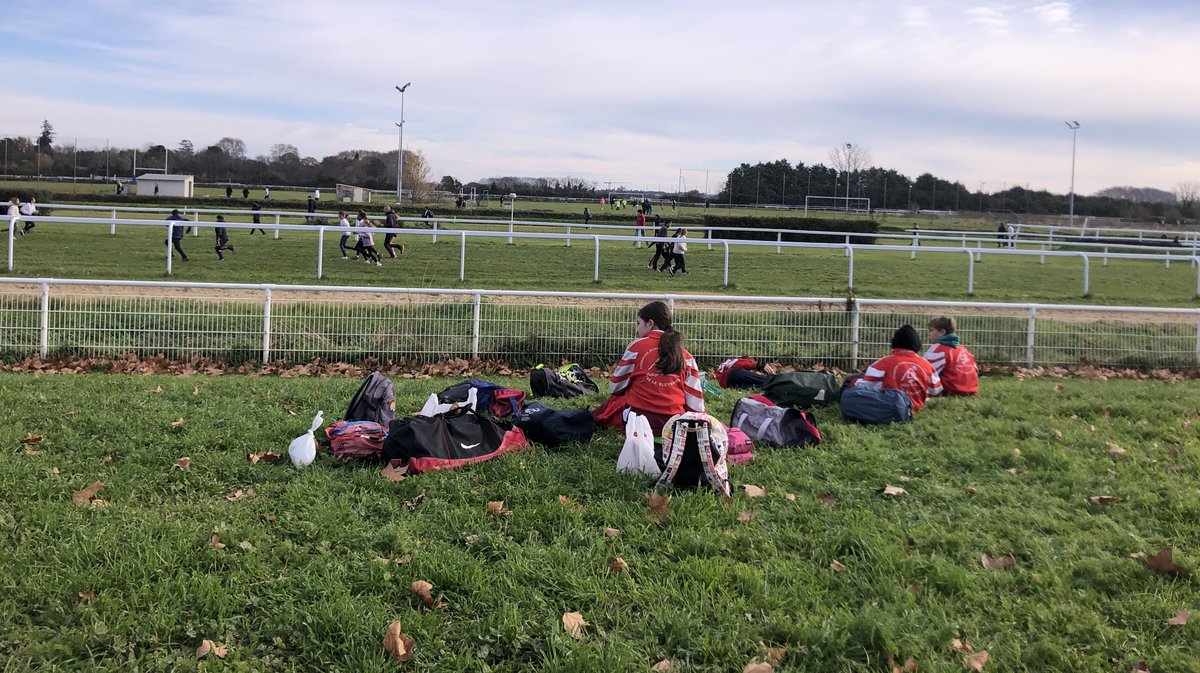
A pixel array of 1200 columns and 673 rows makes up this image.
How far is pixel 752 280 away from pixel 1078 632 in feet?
53.2

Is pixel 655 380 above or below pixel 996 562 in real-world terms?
above

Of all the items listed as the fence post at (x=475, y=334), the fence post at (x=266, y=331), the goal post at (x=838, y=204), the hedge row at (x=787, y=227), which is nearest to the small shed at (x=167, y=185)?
the hedge row at (x=787, y=227)

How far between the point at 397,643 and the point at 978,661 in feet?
7.38

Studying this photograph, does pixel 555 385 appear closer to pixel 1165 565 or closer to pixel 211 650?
pixel 211 650

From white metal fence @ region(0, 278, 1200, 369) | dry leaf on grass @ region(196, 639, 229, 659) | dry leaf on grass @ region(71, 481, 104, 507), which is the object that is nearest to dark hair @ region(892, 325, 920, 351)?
white metal fence @ region(0, 278, 1200, 369)

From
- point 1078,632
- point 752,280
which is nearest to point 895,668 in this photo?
point 1078,632

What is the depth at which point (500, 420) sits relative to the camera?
615 centimetres

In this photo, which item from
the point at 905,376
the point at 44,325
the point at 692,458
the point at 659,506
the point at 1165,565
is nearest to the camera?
the point at 1165,565

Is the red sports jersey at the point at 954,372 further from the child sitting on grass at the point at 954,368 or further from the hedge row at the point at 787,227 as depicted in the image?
the hedge row at the point at 787,227

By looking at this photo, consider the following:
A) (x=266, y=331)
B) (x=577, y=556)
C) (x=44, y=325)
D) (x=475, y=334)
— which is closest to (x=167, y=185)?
(x=44, y=325)

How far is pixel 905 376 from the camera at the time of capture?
7.36 metres

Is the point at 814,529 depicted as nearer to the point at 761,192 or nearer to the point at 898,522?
the point at 898,522

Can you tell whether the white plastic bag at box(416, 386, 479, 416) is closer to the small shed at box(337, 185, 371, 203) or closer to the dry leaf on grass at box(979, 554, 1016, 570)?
the dry leaf on grass at box(979, 554, 1016, 570)

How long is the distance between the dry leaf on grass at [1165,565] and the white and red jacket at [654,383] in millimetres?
2930
